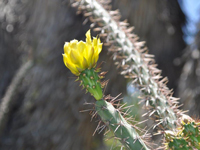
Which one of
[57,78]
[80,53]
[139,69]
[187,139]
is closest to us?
[80,53]

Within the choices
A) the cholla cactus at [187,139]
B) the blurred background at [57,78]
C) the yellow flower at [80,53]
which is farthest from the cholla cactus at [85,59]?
the blurred background at [57,78]

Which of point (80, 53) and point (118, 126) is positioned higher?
point (80, 53)

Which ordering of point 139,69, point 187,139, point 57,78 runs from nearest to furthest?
point 187,139, point 139,69, point 57,78

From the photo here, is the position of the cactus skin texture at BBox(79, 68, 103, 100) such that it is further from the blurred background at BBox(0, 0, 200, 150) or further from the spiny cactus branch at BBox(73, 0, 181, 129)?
the blurred background at BBox(0, 0, 200, 150)

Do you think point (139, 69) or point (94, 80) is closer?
point (94, 80)

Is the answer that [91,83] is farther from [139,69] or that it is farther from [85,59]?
[139,69]

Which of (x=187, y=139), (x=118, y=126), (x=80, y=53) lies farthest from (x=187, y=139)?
(x=80, y=53)

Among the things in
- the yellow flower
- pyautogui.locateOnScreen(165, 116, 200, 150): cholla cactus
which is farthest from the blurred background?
the yellow flower
